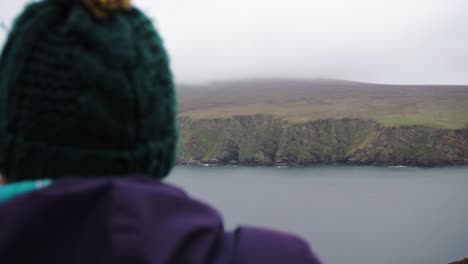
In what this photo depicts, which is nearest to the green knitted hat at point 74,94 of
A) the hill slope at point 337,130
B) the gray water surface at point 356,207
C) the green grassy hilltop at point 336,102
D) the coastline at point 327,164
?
the gray water surface at point 356,207

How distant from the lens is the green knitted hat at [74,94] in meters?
0.64

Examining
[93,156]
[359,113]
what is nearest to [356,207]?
[359,113]

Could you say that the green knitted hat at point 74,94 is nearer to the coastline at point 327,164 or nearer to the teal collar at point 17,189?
the teal collar at point 17,189

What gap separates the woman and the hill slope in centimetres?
4932

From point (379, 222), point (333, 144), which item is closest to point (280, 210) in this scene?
point (379, 222)

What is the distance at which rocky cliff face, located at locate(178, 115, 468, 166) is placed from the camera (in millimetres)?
47844

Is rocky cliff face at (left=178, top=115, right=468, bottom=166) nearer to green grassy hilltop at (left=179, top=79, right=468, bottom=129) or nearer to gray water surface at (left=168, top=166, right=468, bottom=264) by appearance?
green grassy hilltop at (left=179, top=79, right=468, bottom=129)

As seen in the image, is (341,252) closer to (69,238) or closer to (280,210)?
(280,210)

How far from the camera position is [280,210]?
31125 mm

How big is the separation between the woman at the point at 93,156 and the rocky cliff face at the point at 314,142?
162 feet

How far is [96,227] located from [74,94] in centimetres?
19

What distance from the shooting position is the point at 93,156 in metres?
0.66

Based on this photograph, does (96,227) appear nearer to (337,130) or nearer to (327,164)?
(327,164)

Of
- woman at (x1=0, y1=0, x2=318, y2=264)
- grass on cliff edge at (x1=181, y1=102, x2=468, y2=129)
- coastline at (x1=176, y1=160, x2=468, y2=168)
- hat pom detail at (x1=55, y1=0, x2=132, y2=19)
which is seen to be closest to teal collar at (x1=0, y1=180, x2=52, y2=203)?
woman at (x1=0, y1=0, x2=318, y2=264)
